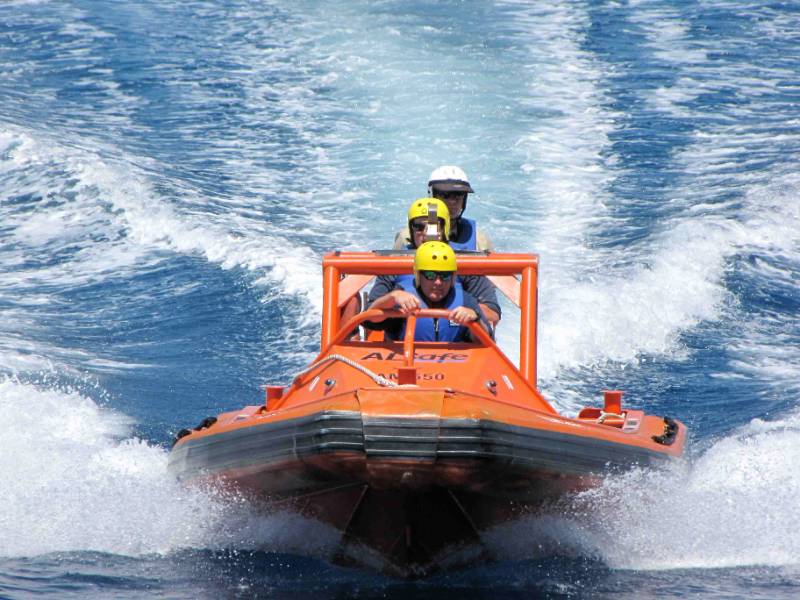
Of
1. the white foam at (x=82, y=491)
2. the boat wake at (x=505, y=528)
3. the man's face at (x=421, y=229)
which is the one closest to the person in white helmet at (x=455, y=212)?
the man's face at (x=421, y=229)

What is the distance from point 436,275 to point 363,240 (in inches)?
215

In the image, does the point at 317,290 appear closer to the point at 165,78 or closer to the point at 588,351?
the point at 588,351

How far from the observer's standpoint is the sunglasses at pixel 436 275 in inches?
251

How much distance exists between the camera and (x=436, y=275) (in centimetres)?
640

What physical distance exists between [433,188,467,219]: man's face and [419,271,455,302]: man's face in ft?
4.71

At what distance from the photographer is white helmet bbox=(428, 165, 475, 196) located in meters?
7.90

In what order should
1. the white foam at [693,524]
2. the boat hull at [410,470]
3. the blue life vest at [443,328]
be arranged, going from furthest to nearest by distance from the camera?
the blue life vest at [443,328], the white foam at [693,524], the boat hull at [410,470]

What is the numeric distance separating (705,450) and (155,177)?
6418 mm

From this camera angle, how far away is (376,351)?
659 cm

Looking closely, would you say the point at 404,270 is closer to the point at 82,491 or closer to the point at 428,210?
the point at 428,210

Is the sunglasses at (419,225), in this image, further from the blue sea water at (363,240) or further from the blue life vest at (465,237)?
the blue sea water at (363,240)

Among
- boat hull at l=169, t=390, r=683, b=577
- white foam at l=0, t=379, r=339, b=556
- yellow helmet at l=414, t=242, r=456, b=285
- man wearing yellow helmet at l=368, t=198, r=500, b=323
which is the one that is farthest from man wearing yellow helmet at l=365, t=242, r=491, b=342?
white foam at l=0, t=379, r=339, b=556

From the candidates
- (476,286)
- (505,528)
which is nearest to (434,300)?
(476,286)

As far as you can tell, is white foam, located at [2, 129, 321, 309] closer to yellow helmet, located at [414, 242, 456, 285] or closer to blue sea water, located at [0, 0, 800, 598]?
blue sea water, located at [0, 0, 800, 598]
